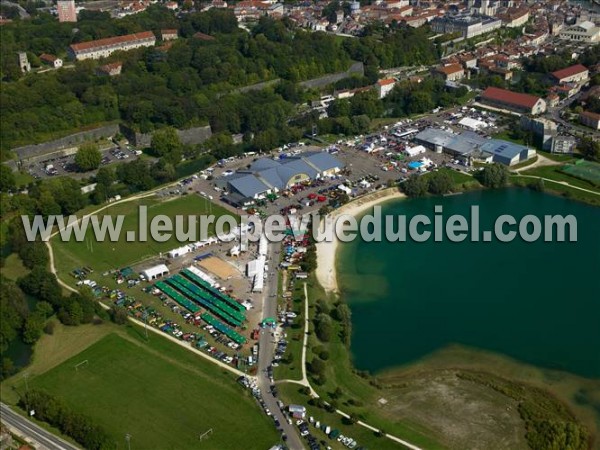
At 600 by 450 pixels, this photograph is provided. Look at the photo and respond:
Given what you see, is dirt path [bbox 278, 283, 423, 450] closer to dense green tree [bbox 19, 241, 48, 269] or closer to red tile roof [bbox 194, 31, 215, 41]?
dense green tree [bbox 19, 241, 48, 269]

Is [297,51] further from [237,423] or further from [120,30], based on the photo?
[237,423]

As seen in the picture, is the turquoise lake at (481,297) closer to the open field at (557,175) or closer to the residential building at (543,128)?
the open field at (557,175)

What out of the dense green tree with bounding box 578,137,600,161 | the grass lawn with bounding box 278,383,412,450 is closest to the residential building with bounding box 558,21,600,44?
the dense green tree with bounding box 578,137,600,161

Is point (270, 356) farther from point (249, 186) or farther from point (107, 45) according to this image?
point (107, 45)

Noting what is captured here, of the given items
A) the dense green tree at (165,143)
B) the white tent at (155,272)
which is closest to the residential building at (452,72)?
the dense green tree at (165,143)

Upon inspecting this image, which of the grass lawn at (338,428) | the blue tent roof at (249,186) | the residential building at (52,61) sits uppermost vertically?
the residential building at (52,61)

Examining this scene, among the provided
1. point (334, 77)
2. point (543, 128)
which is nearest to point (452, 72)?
point (334, 77)
